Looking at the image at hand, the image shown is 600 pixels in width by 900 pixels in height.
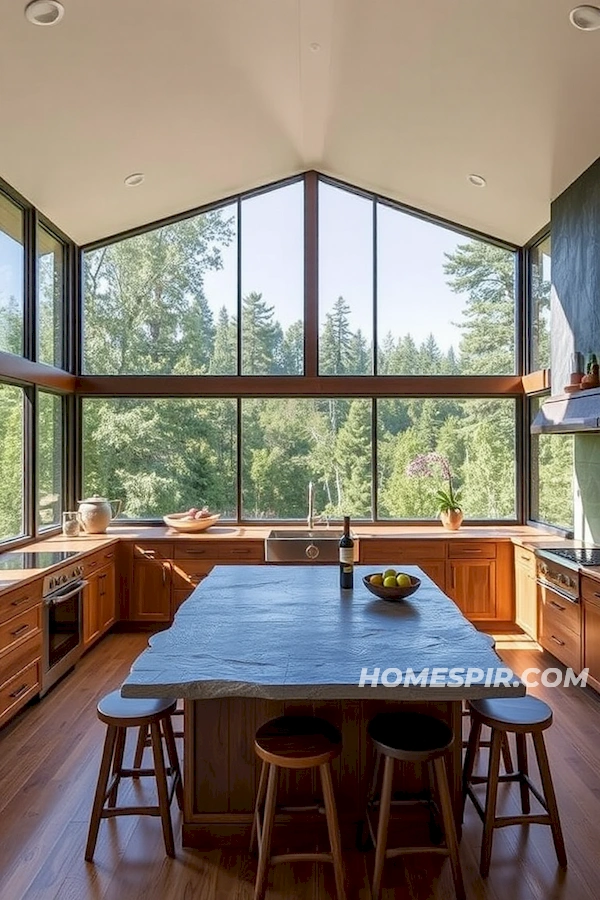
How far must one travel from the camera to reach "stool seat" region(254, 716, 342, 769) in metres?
1.93

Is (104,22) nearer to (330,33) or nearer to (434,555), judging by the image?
(330,33)

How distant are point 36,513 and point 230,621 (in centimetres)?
304

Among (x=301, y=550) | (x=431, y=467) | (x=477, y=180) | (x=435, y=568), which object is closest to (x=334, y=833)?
(x=301, y=550)

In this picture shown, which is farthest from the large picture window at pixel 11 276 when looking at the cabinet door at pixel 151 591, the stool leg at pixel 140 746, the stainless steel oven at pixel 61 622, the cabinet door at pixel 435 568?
the cabinet door at pixel 435 568

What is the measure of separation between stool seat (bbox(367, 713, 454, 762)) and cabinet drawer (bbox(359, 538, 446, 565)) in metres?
2.83

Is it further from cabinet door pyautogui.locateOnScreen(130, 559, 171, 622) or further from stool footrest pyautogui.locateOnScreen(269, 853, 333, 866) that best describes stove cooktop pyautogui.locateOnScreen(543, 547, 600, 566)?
cabinet door pyautogui.locateOnScreen(130, 559, 171, 622)

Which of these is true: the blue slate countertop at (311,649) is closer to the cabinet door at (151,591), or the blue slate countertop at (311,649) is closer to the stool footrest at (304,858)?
the stool footrest at (304,858)

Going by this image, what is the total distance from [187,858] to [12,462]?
3306 mm

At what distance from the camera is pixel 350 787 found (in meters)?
2.35

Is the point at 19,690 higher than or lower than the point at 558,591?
lower

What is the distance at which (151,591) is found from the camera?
506cm

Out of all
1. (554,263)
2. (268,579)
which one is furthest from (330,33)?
(268,579)

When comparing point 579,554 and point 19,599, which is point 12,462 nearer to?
point 19,599

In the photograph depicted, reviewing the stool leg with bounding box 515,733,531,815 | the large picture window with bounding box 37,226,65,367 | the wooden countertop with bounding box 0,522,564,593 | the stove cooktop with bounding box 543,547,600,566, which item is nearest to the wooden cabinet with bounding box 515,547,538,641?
the wooden countertop with bounding box 0,522,564,593
